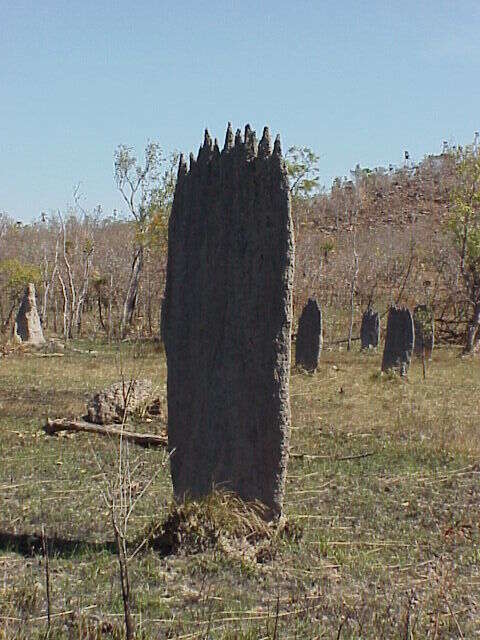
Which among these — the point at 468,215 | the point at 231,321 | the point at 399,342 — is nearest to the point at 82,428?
the point at 231,321

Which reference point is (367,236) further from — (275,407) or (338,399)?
(275,407)

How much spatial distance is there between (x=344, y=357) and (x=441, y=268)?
11.5 m

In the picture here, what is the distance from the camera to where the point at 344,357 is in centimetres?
2759

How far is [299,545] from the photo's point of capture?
7250 mm

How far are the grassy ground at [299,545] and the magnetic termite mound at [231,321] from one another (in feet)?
2.40

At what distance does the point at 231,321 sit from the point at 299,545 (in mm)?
1953

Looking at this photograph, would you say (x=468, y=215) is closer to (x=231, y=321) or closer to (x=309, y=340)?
(x=309, y=340)

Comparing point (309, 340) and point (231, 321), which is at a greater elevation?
point (231, 321)

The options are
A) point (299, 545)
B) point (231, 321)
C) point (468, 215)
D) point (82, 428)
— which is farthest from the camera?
point (468, 215)

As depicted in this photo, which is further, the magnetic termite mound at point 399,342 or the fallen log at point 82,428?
the magnetic termite mound at point 399,342

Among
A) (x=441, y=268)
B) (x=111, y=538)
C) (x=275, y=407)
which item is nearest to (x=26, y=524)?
(x=111, y=538)

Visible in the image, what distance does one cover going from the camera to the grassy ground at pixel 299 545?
5297 mm

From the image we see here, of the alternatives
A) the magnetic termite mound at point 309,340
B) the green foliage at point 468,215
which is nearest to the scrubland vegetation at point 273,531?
the magnetic termite mound at point 309,340

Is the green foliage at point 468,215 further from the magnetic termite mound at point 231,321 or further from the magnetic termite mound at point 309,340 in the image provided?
the magnetic termite mound at point 231,321
